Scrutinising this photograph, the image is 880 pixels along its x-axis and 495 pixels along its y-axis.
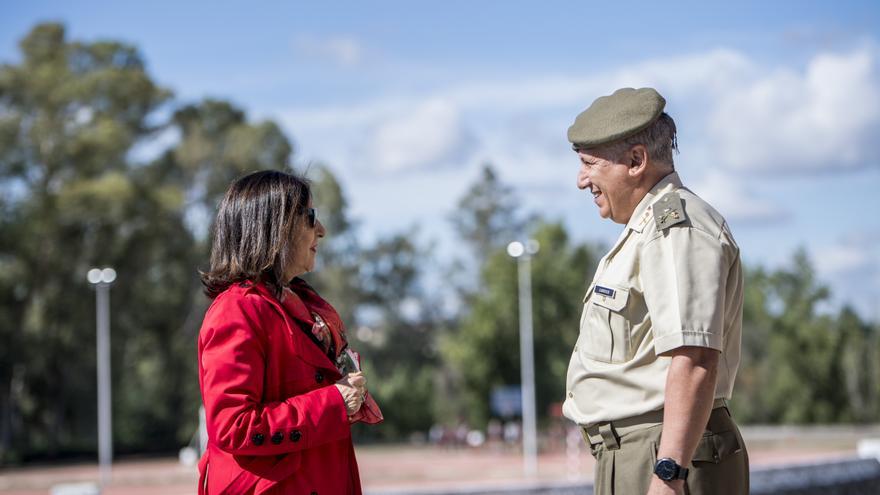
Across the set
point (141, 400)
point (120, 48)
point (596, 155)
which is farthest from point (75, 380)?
point (596, 155)

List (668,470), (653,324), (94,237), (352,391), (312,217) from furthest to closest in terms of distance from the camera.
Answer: (94,237), (312,217), (352,391), (653,324), (668,470)

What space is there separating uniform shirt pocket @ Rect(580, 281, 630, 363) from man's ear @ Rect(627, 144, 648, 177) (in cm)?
34

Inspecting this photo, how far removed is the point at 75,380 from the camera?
4797cm

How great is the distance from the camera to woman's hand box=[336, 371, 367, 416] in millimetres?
3115

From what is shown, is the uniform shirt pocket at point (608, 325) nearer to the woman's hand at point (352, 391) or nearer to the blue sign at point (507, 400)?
the woman's hand at point (352, 391)

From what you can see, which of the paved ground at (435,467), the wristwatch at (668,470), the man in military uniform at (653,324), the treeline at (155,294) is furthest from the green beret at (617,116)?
the treeline at (155,294)

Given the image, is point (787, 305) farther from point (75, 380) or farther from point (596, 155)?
point (596, 155)

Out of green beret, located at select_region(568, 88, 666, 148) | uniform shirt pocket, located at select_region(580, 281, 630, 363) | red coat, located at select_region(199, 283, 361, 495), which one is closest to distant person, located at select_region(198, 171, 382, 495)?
red coat, located at select_region(199, 283, 361, 495)

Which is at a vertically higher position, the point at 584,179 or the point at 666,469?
the point at 584,179

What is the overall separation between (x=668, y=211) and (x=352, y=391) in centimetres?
101

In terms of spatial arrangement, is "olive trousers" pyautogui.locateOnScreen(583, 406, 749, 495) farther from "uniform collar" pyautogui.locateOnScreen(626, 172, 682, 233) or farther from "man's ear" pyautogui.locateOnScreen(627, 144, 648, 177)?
"man's ear" pyautogui.locateOnScreen(627, 144, 648, 177)

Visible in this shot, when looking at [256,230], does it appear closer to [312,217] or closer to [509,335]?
[312,217]

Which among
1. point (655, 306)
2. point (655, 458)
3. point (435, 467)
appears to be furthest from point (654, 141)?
point (435, 467)

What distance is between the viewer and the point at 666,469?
2859mm
